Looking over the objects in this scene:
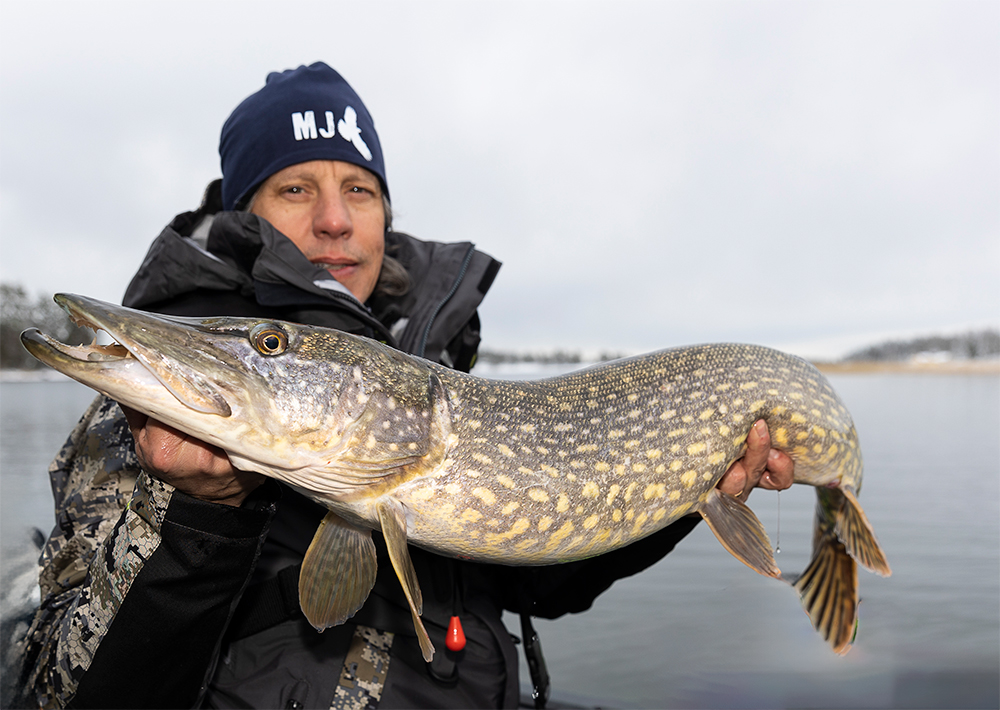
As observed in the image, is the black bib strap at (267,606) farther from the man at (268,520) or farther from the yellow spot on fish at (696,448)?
the yellow spot on fish at (696,448)

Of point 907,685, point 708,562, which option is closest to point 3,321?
point 708,562

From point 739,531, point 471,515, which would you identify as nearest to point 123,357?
point 471,515

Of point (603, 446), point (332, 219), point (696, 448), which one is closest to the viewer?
point (603, 446)

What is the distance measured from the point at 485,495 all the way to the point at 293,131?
1553 mm

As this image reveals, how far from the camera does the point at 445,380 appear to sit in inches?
59.1

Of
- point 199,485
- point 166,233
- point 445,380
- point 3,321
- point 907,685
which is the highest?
point 3,321

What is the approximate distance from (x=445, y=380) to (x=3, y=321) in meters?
28.1

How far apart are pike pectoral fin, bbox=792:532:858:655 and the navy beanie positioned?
231 cm

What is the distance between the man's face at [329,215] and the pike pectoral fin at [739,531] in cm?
146

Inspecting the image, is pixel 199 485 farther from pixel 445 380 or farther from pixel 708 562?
pixel 708 562

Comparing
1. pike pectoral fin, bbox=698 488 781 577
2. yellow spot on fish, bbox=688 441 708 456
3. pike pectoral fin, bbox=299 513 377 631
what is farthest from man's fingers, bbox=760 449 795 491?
pike pectoral fin, bbox=299 513 377 631

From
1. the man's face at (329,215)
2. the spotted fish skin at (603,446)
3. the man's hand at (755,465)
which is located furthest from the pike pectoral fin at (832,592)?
the man's face at (329,215)

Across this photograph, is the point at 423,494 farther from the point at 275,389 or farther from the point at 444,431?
the point at 275,389

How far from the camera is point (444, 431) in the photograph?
4.66 feet
